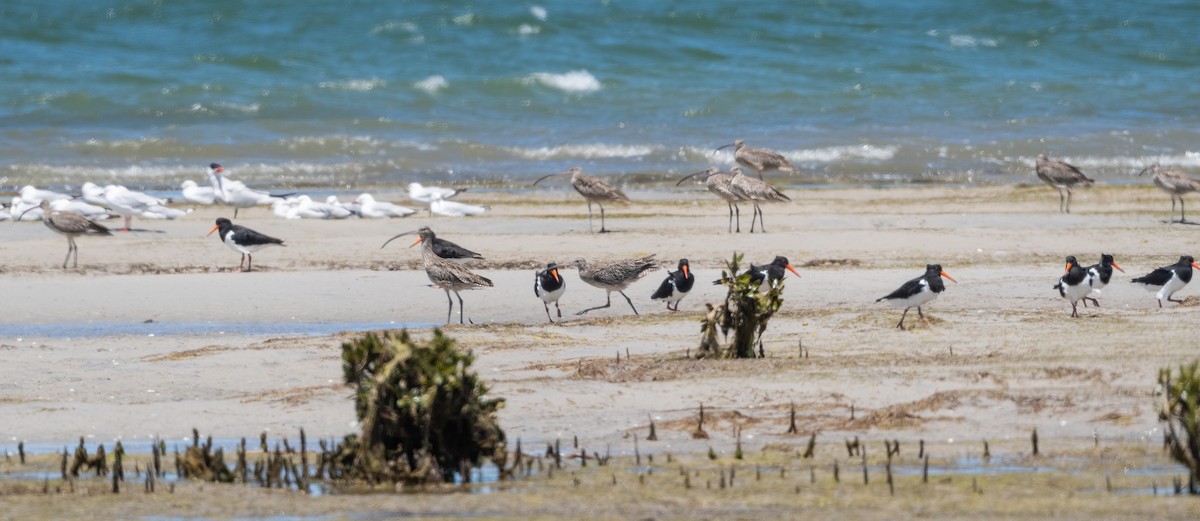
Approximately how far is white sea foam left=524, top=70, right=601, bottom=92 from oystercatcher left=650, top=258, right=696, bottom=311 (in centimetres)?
2209

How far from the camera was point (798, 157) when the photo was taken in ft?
84.7

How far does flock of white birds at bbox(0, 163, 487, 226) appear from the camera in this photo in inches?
661

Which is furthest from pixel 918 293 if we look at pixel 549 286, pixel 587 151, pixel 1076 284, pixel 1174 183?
pixel 587 151

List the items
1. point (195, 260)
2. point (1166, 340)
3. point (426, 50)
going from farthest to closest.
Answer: point (426, 50) → point (195, 260) → point (1166, 340)

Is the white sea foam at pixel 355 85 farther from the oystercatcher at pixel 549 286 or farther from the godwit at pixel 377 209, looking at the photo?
the oystercatcher at pixel 549 286

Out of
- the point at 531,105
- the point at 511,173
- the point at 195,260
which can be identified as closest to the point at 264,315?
the point at 195,260

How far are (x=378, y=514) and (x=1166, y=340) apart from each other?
5045 millimetres

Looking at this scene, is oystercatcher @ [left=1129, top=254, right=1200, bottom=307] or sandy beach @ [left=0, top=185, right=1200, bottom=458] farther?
oystercatcher @ [left=1129, top=254, right=1200, bottom=307]

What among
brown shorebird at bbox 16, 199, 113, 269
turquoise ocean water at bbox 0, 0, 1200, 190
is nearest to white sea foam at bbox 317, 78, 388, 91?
turquoise ocean water at bbox 0, 0, 1200, 190

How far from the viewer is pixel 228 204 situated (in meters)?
18.4

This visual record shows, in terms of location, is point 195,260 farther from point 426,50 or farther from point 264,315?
point 426,50

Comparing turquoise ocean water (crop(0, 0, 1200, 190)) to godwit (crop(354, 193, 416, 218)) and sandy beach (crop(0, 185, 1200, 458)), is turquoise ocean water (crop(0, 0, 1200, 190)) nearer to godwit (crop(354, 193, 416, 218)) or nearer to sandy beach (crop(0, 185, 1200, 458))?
godwit (crop(354, 193, 416, 218))

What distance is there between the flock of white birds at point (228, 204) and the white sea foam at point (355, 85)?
545 inches

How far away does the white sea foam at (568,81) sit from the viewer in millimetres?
32875
